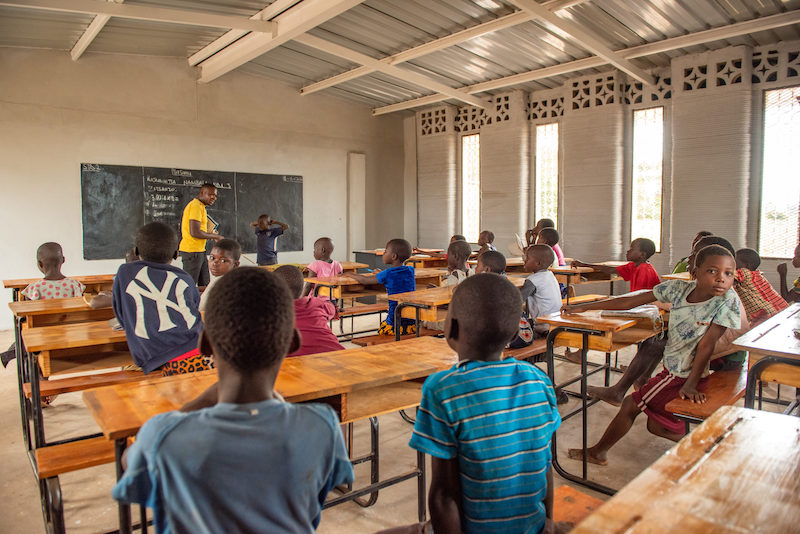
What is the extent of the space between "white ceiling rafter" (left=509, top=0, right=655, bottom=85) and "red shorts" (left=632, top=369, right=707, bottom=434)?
4168 millimetres

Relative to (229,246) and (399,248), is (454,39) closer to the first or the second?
(399,248)

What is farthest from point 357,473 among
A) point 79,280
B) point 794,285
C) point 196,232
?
point 794,285

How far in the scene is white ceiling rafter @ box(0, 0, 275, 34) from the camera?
5.14 m

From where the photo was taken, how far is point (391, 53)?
25.1ft

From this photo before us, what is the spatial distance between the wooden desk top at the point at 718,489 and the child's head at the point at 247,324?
61 cm

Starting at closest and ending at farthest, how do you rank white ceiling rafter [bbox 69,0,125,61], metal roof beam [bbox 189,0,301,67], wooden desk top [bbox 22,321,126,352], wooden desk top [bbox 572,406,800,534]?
wooden desk top [bbox 572,406,800,534] → wooden desk top [bbox 22,321,126,352] → white ceiling rafter [bbox 69,0,125,61] → metal roof beam [bbox 189,0,301,67]

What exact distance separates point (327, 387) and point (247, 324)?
→ 0.70 m

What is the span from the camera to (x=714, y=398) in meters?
2.48

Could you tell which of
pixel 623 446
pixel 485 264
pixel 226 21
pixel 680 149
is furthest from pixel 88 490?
pixel 680 149

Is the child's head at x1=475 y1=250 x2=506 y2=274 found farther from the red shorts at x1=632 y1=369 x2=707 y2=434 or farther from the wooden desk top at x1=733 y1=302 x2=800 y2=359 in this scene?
the wooden desk top at x1=733 y1=302 x2=800 y2=359

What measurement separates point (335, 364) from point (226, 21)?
5.20 meters

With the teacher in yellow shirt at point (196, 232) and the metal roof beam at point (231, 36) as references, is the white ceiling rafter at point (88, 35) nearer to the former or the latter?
the metal roof beam at point (231, 36)

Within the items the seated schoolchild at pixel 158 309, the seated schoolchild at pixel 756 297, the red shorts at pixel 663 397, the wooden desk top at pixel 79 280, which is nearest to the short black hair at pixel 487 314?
the seated schoolchild at pixel 158 309

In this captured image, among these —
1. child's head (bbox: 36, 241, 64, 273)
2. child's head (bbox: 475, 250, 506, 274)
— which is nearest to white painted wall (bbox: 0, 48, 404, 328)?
child's head (bbox: 36, 241, 64, 273)
